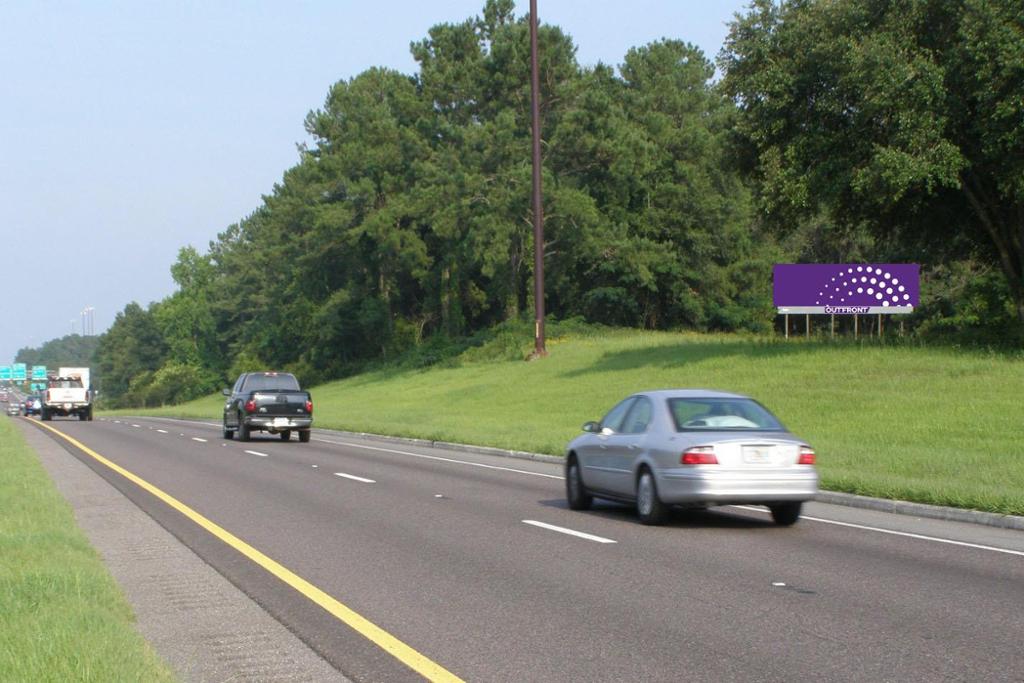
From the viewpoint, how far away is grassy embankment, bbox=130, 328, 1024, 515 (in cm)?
1847

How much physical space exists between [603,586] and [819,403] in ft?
73.1

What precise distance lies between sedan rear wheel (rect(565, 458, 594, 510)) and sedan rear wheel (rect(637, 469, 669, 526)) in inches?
63.4

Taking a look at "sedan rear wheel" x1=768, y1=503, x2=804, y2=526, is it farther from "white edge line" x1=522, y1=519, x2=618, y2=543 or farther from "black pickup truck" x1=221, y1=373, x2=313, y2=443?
"black pickup truck" x1=221, y1=373, x2=313, y2=443

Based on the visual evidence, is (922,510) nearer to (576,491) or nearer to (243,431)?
(576,491)

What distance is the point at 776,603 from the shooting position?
9.01 metres

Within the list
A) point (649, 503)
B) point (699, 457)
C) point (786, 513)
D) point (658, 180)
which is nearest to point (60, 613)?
point (699, 457)

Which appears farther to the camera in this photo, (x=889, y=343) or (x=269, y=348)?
(x=269, y=348)

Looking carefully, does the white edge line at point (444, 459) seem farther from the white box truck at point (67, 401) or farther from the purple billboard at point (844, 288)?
the white box truck at point (67, 401)

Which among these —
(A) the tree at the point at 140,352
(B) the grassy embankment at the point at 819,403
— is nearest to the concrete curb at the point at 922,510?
(B) the grassy embankment at the point at 819,403

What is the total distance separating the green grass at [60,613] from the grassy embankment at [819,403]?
1019 cm

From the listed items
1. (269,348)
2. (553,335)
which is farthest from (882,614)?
(269,348)

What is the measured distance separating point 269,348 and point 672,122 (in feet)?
152

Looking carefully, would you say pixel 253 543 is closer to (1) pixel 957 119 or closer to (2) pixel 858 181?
(2) pixel 858 181

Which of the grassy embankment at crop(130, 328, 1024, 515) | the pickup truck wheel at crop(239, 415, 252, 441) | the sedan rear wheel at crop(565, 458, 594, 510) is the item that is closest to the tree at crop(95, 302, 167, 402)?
the grassy embankment at crop(130, 328, 1024, 515)
